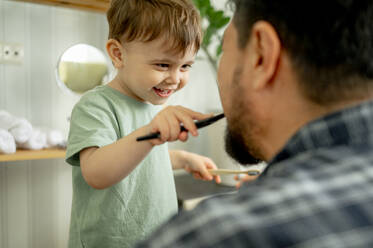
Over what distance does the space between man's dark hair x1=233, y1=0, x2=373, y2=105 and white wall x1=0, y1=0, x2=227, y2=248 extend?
1.27 meters

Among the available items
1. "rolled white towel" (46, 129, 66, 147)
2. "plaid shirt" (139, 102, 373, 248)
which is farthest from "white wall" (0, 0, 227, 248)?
"plaid shirt" (139, 102, 373, 248)

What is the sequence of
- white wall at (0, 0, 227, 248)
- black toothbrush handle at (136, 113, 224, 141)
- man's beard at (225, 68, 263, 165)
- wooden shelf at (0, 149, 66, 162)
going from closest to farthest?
man's beard at (225, 68, 263, 165) < black toothbrush handle at (136, 113, 224, 141) < wooden shelf at (0, 149, 66, 162) < white wall at (0, 0, 227, 248)

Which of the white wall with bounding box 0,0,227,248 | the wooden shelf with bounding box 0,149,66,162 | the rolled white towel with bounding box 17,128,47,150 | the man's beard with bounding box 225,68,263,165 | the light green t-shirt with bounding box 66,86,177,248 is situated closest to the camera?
the man's beard with bounding box 225,68,263,165

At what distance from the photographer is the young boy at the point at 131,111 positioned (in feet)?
2.94

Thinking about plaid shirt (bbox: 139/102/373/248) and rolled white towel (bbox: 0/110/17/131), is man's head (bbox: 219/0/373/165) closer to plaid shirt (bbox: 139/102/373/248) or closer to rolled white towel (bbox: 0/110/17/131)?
plaid shirt (bbox: 139/102/373/248)

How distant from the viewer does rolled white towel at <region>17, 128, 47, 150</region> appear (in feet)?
4.37

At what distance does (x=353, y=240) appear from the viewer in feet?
0.97

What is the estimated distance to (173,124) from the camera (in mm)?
757

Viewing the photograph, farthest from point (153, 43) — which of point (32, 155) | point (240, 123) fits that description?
point (32, 155)

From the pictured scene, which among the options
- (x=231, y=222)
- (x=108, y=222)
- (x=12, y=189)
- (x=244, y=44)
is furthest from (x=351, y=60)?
(x=12, y=189)

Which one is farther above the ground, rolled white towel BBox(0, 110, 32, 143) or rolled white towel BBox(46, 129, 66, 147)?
rolled white towel BBox(0, 110, 32, 143)

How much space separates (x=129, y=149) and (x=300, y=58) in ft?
1.47

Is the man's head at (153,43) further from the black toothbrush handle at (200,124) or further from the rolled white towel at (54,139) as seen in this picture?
the rolled white towel at (54,139)

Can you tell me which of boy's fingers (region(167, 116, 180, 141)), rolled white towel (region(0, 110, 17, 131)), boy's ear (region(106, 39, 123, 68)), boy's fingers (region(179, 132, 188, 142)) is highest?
boy's ear (region(106, 39, 123, 68))
